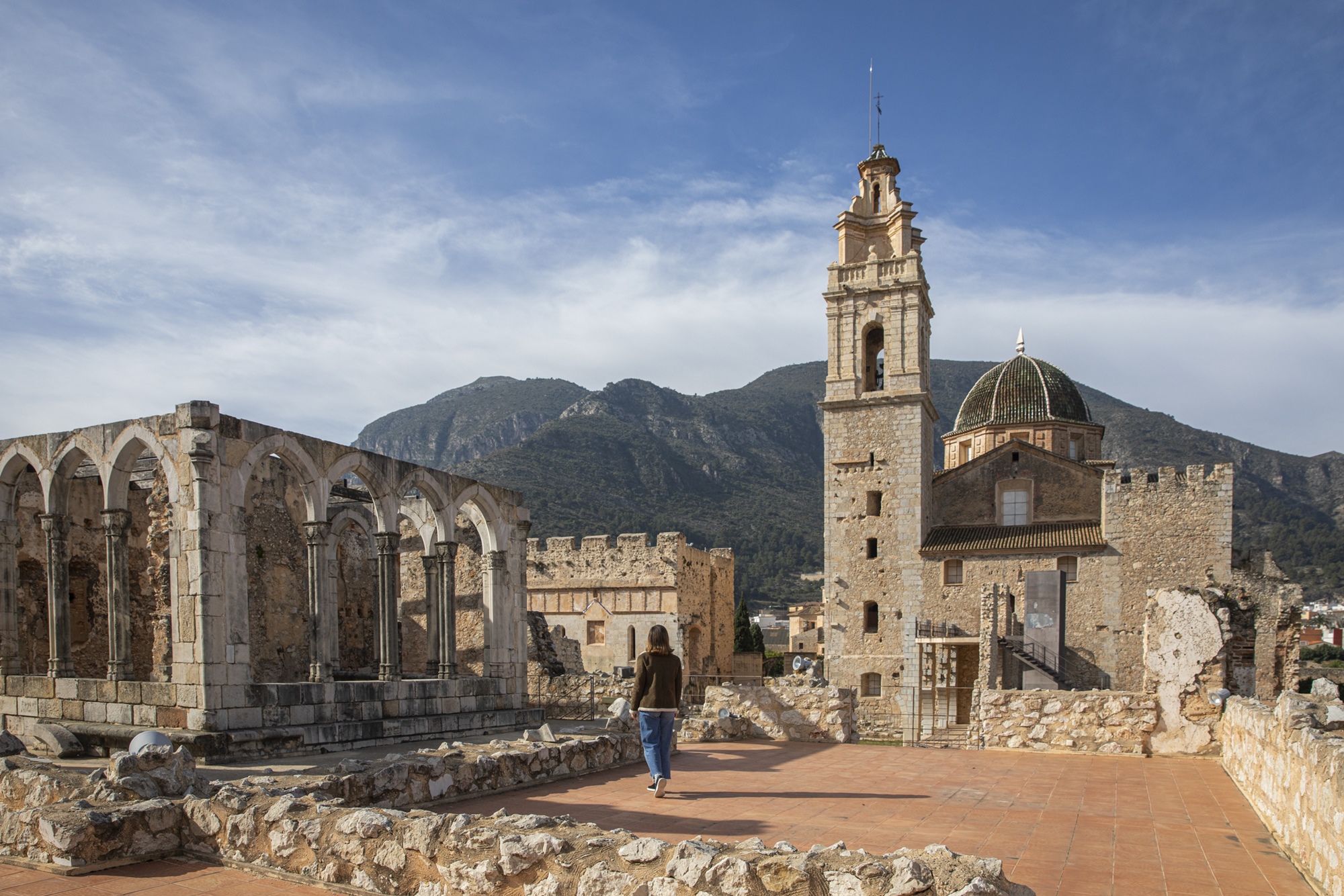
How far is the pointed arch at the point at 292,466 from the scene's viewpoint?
11578 mm

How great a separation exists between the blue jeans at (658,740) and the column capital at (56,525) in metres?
9.30

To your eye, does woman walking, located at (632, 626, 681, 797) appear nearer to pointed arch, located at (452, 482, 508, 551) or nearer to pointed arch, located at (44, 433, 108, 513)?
pointed arch, located at (452, 482, 508, 551)

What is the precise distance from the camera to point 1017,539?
32938mm

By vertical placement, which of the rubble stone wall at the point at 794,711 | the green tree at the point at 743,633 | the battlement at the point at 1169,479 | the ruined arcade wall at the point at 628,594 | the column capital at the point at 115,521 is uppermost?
the battlement at the point at 1169,479

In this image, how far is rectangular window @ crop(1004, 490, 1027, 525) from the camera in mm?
35094

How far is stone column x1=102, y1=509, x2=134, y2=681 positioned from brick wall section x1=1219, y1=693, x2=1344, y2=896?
12037 mm

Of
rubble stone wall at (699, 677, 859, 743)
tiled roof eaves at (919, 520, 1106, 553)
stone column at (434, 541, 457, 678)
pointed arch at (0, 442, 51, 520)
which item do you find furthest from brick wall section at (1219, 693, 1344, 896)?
tiled roof eaves at (919, 520, 1106, 553)

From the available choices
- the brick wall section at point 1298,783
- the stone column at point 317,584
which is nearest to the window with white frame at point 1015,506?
the brick wall section at point 1298,783

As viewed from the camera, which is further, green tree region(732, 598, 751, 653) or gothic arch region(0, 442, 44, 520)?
green tree region(732, 598, 751, 653)

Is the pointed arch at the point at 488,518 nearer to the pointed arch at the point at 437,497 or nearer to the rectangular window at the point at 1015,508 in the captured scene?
the pointed arch at the point at 437,497

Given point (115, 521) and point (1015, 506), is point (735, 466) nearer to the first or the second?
point (1015, 506)

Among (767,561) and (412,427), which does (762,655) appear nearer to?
(767,561)

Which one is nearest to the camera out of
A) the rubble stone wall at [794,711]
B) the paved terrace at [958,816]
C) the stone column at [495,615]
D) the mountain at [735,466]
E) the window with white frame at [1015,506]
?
the paved terrace at [958,816]

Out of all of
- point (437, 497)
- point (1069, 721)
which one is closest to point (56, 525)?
point (437, 497)
